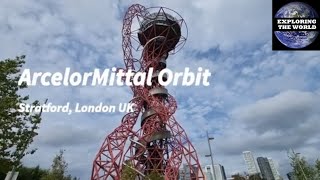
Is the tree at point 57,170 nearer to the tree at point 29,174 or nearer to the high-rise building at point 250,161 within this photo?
the tree at point 29,174

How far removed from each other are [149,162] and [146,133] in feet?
13.1

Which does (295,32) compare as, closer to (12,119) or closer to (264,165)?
(12,119)

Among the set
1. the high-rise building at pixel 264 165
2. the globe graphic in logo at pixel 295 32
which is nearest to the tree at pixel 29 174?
the globe graphic in logo at pixel 295 32

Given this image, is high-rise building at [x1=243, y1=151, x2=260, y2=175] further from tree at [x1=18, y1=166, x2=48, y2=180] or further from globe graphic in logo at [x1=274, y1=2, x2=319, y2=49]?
globe graphic in logo at [x1=274, y1=2, x2=319, y2=49]

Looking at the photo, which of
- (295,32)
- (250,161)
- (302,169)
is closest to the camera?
(295,32)

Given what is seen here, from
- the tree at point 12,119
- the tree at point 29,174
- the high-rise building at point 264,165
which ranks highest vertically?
the high-rise building at point 264,165

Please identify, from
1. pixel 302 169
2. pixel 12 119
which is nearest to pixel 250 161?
pixel 302 169

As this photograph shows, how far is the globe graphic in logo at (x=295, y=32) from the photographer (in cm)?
1234

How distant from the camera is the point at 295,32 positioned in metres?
12.6

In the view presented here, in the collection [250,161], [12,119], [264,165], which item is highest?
[250,161]

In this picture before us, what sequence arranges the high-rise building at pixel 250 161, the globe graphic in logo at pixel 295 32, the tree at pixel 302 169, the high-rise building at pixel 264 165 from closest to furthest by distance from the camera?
the globe graphic in logo at pixel 295 32, the tree at pixel 302 169, the high-rise building at pixel 264 165, the high-rise building at pixel 250 161

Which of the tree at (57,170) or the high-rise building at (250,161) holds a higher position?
the high-rise building at (250,161)

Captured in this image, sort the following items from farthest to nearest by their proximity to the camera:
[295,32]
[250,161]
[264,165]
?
1. [250,161]
2. [264,165]
3. [295,32]

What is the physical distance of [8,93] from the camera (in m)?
16.5
